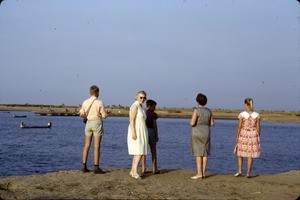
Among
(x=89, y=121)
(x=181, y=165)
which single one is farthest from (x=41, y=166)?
(x=89, y=121)

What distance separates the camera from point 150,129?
407 inches

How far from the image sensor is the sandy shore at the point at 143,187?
7.93 metres

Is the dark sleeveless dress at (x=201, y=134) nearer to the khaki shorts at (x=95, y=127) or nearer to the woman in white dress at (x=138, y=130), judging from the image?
the woman in white dress at (x=138, y=130)

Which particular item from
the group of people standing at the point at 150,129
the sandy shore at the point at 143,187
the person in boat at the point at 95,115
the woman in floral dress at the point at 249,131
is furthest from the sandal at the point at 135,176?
the woman in floral dress at the point at 249,131

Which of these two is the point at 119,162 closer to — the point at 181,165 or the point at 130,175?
the point at 181,165

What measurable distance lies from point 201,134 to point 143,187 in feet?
6.86

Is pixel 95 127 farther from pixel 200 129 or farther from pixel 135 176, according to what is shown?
pixel 200 129

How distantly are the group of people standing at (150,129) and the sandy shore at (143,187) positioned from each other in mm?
529

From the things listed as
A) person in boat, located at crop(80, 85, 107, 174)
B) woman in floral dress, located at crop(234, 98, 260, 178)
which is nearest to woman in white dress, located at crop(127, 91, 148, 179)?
person in boat, located at crop(80, 85, 107, 174)

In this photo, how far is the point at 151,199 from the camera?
763cm

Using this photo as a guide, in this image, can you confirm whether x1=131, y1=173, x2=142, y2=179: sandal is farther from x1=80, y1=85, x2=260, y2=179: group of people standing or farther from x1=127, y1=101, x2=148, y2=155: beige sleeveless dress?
x1=127, y1=101, x2=148, y2=155: beige sleeveless dress

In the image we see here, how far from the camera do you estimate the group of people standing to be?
9.59 m

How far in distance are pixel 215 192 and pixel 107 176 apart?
263 cm

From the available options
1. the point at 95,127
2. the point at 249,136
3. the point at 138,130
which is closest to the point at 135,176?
the point at 138,130
